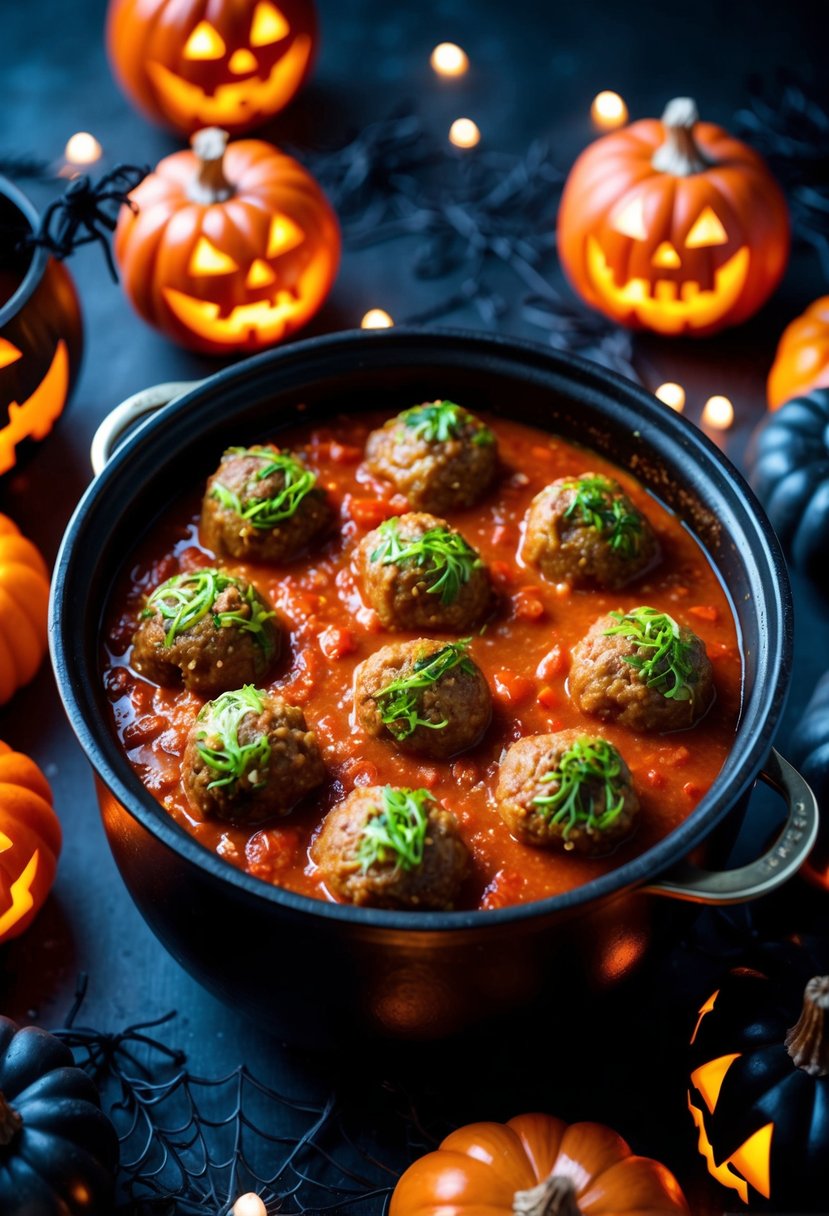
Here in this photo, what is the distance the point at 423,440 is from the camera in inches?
164

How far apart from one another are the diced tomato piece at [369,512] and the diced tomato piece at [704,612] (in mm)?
907

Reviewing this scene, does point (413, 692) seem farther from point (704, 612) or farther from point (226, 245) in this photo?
point (226, 245)

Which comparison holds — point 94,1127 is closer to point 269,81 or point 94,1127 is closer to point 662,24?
point 269,81

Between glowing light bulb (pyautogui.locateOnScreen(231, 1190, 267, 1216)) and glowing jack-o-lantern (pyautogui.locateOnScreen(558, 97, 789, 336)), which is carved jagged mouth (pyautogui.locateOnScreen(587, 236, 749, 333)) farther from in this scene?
glowing light bulb (pyautogui.locateOnScreen(231, 1190, 267, 1216))

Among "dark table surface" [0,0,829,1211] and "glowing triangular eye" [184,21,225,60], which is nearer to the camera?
"dark table surface" [0,0,829,1211]

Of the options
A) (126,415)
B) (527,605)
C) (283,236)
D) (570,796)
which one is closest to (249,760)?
(570,796)

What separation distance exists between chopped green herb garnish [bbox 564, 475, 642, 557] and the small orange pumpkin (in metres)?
1.73

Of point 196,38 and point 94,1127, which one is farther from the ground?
point 196,38

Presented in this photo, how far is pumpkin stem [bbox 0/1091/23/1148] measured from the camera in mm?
3314

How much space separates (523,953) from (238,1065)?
1.16m

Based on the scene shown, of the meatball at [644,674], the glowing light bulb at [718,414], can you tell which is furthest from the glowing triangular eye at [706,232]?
the meatball at [644,674]

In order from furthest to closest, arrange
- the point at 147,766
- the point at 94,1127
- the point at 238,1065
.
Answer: the point at 238,1065
the point at 147,766
the point at 94,1127

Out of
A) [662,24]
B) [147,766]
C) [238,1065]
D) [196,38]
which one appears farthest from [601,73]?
[238,1065]

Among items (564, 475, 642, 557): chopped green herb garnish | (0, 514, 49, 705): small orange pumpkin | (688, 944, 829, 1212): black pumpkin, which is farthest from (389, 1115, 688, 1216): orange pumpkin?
(0, 514, 49, 705): small orange pumpkin
